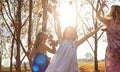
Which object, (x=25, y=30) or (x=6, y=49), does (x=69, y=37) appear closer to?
(x=25, y=30)

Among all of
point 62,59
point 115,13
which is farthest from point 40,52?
point 115,13

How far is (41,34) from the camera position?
Answer: 888cm

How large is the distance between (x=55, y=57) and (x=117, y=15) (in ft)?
5.59

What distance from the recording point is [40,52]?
9.19 metres

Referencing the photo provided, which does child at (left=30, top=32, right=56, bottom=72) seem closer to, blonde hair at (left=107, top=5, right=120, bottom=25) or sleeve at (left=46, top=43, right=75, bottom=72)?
sleeve at (left=46, top=43, right=75, bottom=72)

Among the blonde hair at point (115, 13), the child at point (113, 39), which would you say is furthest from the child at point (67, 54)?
the blonde hair at point (115, 13)

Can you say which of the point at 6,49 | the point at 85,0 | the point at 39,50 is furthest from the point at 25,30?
the point at 39,50

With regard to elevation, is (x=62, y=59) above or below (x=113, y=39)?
below

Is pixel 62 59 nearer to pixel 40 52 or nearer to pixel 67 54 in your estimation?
pixel 67 54

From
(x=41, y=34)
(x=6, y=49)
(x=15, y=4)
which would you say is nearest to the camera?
(x=41, y=34)

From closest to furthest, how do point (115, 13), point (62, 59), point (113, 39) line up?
point (62, 59)
point (115, 13)
point (113, 39)

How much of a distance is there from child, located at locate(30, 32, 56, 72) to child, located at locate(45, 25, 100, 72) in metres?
1.13

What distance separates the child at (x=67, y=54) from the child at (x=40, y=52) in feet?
3.70

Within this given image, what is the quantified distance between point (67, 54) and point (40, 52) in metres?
1.93
